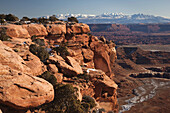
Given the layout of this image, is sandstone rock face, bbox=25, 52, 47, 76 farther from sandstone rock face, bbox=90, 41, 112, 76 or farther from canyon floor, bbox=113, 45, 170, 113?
canyon floor, bbox=113, 45, 170, 113

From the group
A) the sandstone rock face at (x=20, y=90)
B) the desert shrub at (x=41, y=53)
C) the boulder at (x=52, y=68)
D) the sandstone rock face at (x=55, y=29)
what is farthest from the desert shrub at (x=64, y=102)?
the sandstone rock face at (x=55, y=29)

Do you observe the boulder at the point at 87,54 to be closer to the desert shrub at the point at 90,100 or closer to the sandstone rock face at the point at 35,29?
the sandstone rock face at the point at 35,29

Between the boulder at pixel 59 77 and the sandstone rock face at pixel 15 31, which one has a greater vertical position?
the sandstone rock face at pixel 15 31

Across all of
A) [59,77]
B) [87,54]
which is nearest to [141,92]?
[87,54]

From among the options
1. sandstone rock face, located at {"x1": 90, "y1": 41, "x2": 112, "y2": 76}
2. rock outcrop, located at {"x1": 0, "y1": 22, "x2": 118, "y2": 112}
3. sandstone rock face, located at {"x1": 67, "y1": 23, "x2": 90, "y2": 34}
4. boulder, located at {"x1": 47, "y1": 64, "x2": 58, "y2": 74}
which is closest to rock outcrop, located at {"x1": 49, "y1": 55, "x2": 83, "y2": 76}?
rock outcrop, located at {"x1": 0, "y1": 22, "x2": 118, "y2": 112}

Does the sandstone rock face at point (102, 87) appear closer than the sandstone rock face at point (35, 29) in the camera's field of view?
Yes

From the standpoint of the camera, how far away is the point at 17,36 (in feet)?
135

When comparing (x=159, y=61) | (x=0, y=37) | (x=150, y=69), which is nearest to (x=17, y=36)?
(x=0, y=37)

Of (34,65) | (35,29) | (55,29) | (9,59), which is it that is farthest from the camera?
(55,29)

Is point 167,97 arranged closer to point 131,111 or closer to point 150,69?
point 131,111

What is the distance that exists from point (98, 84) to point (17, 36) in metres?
23.6

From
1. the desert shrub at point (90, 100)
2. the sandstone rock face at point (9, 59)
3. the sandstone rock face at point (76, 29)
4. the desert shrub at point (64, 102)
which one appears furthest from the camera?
the sandstone rock face at point (76, 29)

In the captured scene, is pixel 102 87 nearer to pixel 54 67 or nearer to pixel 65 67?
pixel 65 67

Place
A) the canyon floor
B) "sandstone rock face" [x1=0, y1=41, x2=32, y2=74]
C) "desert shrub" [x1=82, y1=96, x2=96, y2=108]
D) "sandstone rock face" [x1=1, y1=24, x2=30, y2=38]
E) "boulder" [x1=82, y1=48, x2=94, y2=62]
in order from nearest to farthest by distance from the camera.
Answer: "sandstone rock face" [x1=0, y1=41, x2=32, y2=74] → "desert shrub" [x1=82, y1=96, x2=96, y2=108] → "sandstone rock face" [x1=1, y1=24, x2=30, y2=38] → "boulder" [x1=82, y1=48, x2=94, y2=62] → the canyon floor
